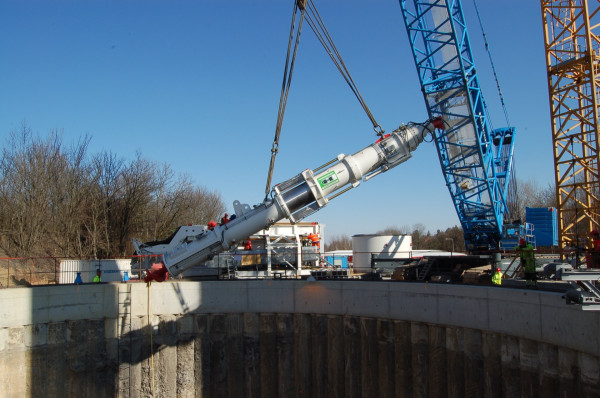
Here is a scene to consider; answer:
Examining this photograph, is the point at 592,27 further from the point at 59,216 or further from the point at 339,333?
the point at 59,216

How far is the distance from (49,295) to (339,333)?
414 inches

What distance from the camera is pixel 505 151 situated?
2445 centimetres

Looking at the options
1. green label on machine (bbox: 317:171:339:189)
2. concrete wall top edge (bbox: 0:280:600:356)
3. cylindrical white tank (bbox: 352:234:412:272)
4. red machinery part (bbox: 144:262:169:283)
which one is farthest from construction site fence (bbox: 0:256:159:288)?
cylindrical white tank (bbox: 352:234:412:272)

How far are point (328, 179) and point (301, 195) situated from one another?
1061 millimetres

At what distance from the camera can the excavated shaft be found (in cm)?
1497

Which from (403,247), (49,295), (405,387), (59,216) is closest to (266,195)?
(405,387)

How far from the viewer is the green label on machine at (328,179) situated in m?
14.9

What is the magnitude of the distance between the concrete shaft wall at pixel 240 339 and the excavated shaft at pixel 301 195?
180 cm

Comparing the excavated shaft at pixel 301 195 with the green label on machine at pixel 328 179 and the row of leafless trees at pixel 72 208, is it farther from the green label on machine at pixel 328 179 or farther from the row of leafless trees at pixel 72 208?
the row of leafless trees at pixel 72 208

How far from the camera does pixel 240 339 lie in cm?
1667

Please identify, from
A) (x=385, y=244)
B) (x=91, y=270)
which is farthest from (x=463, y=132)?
(x=91, y=270)

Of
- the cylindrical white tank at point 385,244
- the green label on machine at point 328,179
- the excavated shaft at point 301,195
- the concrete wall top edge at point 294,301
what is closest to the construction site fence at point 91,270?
the concrete wall top edge at point 294,301

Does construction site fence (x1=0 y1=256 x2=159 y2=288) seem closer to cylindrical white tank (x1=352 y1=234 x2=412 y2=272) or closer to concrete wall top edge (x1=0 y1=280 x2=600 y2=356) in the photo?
concrete wall top edge (x1=0 y1=280 x2=600 y2=356)

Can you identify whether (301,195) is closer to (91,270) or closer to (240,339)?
(240,339)
